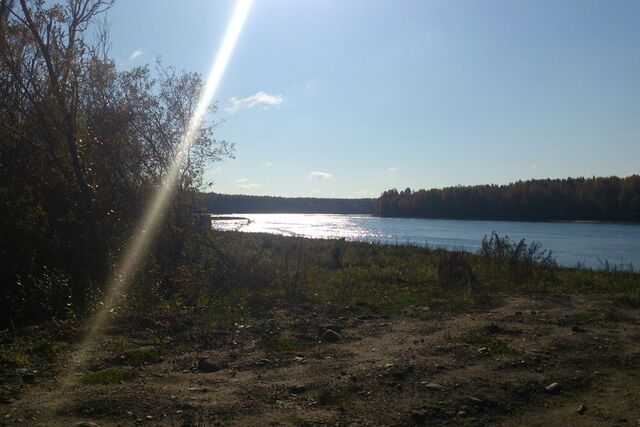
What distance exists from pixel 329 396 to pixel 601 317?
18.1 feet

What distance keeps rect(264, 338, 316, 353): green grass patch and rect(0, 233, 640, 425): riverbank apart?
0.03 m

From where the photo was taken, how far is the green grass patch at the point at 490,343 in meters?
6.59

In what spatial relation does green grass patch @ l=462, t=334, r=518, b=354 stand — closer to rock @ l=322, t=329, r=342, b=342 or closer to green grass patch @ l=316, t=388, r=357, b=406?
rock @ l=322, t=329, r=342, b=342

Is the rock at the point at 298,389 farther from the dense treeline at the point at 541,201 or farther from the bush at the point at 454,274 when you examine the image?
the dense treeline at the point at 541,201

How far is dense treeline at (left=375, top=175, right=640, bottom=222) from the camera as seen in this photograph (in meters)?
68.2

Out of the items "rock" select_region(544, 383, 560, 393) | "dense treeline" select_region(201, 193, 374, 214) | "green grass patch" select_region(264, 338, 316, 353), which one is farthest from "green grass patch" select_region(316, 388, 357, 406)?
"dense treeline" select_region(201, 193, 374, 214)

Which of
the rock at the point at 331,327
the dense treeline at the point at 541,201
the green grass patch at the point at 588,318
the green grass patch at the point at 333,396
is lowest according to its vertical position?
the green grass patch at the point at 333,396

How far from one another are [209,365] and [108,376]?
3.29 ft

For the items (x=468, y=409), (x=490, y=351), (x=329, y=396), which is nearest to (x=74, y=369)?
(x=329, y=396)

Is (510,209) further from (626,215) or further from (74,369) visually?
(74,369)

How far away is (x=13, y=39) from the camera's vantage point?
944 centimetres

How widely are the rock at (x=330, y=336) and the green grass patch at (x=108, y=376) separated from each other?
261 cm

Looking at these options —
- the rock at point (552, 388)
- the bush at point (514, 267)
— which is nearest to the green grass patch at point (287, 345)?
the rock at point (552, 388)

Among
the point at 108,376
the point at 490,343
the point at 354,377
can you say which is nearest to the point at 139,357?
the point at 108,376
